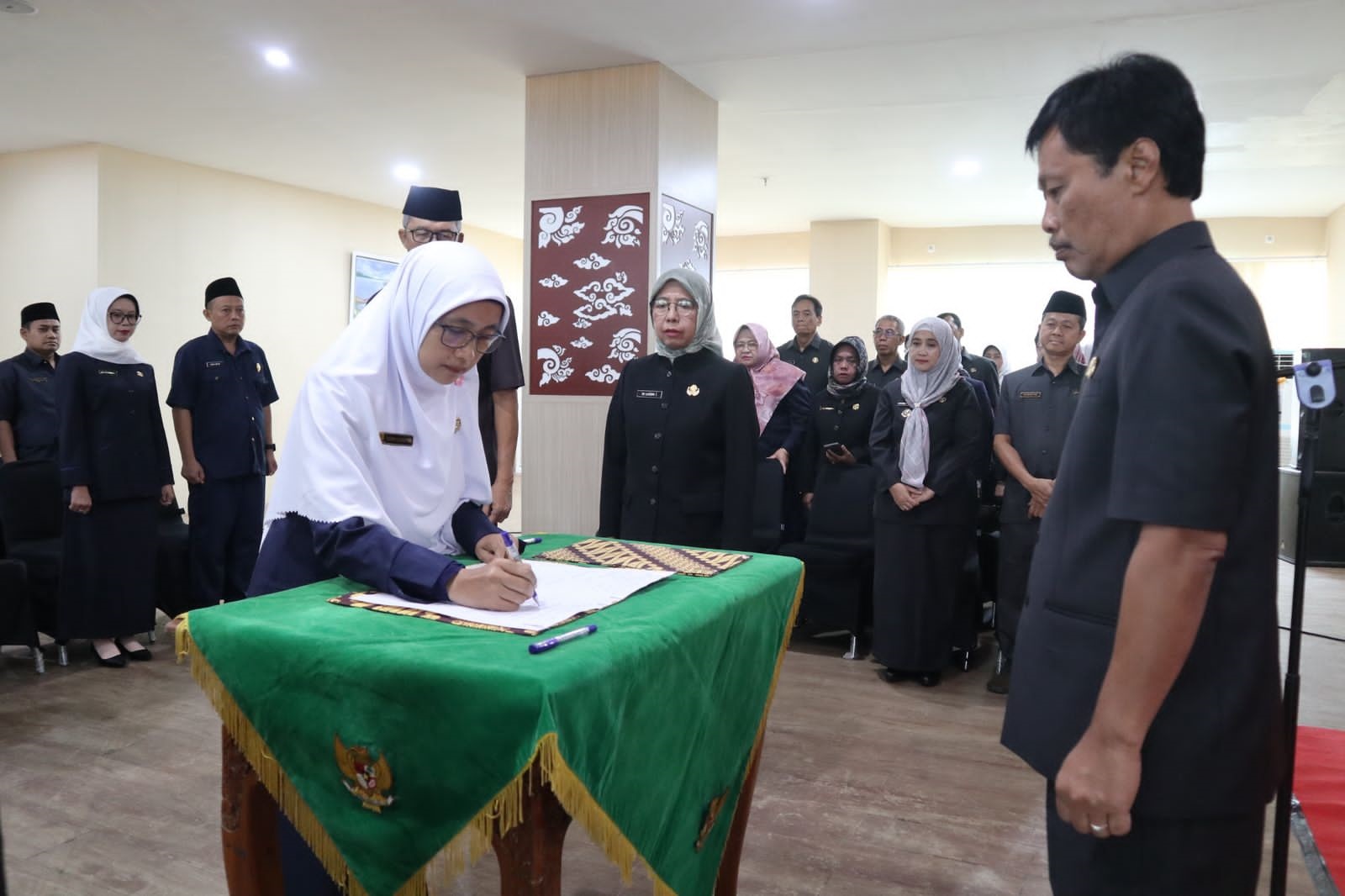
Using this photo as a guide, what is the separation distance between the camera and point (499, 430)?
3289 millimetres

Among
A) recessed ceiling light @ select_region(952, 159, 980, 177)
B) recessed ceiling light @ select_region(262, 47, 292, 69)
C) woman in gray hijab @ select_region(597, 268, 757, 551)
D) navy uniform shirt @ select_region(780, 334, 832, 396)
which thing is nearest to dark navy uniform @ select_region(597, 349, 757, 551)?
woman in gray hijab @ select_region(597, 268, 757, 551)

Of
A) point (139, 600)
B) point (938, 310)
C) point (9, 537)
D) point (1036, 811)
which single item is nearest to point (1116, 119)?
point (1036, 811)

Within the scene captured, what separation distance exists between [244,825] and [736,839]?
35.7 inches

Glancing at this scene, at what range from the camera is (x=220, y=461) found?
14.4ft

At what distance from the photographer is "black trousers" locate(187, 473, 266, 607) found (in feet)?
14.4

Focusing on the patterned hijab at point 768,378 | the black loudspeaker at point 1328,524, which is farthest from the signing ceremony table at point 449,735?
the black loudspeaker at point 1328,524

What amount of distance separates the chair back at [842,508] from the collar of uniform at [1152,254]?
359 cm

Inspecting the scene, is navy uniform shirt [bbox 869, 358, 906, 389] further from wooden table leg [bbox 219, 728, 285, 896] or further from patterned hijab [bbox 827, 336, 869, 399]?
wooden table leg [bbox 219, 728, 285, 896]

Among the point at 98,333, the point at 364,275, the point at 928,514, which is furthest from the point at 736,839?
the point at 364,275

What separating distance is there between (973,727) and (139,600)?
11.5 ft

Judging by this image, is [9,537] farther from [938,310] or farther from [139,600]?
[938,310]

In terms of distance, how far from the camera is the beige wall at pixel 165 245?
7270mm

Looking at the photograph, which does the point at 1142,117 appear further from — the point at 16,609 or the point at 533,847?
the point at 16,609

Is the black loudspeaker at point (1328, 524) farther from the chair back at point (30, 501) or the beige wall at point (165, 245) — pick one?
the beige wall at point (165, 245)
